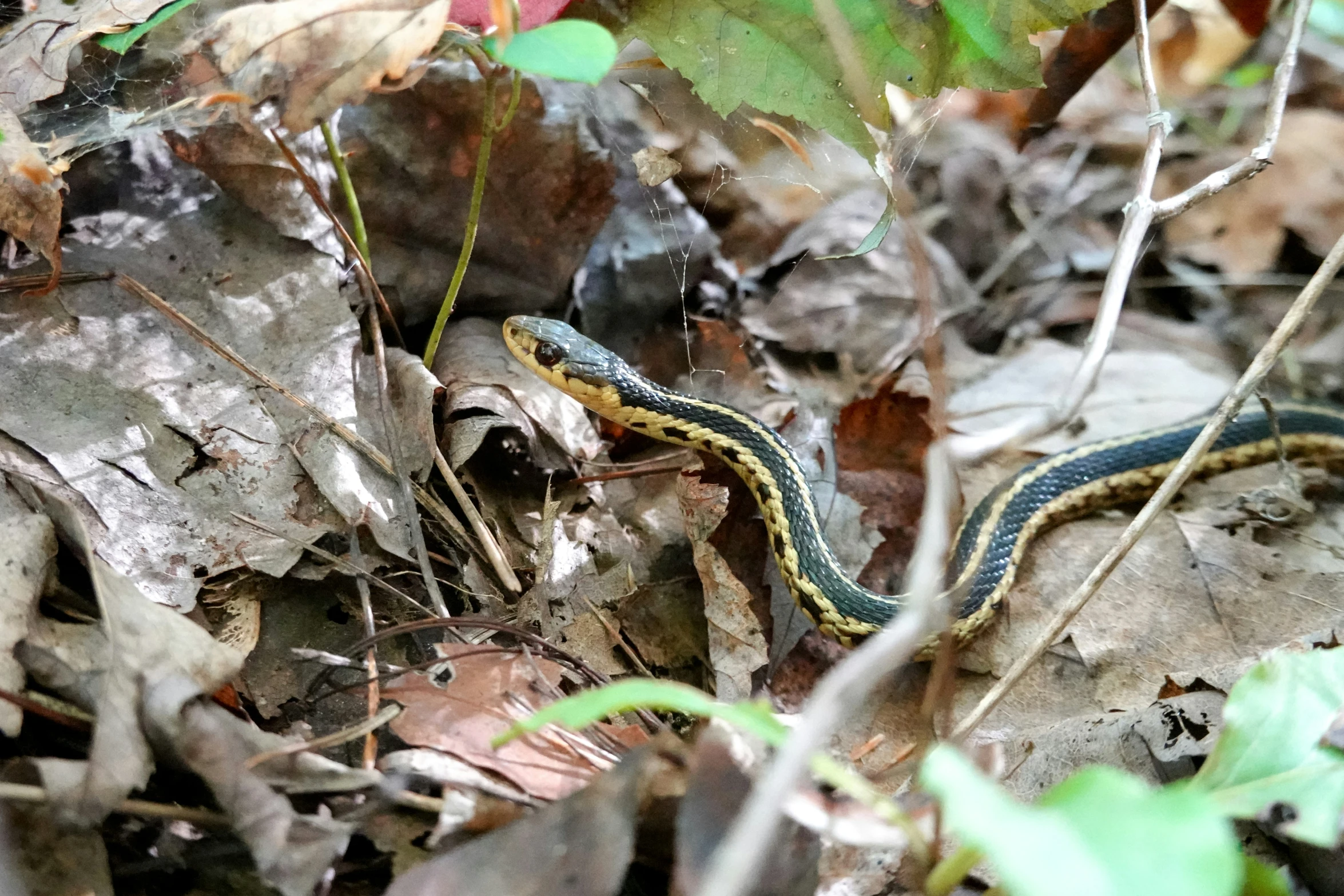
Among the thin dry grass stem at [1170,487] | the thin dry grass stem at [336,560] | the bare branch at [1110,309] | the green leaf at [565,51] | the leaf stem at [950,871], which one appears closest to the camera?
the leaf stem at [950,871]

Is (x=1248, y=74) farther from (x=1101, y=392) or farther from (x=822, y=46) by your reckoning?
(x=822, y=46)

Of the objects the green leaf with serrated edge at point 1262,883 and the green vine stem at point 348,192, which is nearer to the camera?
the green leaf with serrated edge at point 1262,883

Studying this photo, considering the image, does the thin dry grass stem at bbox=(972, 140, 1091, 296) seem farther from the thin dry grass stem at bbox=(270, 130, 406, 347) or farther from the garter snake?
the thin dry grass stem at bbox=(270, 130, 406, 347)

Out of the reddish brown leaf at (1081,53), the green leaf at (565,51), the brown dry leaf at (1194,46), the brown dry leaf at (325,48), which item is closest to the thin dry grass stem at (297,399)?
the brown dry leaf at (325,48)

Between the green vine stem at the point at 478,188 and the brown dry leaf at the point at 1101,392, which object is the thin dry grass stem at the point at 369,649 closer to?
the green vine stem at the point at 478,188

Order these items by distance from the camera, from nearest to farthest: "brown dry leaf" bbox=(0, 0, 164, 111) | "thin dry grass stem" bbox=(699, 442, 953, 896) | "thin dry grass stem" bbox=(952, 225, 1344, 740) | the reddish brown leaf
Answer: "thin dry grass stem" bbox=(699, 442, 953, 896) → "thin dry grass stem" bbox=(952, 225, 1344, 740) → "brown dry leaf" bbox=(0, 0, 164, 111) → the reddish brown leaf

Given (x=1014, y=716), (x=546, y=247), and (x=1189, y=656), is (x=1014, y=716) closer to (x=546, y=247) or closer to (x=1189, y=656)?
(x=1189, y=656)

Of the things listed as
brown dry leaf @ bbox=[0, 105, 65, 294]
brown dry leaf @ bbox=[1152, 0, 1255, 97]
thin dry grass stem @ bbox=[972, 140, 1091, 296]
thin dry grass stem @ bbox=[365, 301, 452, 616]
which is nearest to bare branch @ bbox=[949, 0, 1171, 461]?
thin dry grass stem @ bbox=[365, 301, 452, 616]
